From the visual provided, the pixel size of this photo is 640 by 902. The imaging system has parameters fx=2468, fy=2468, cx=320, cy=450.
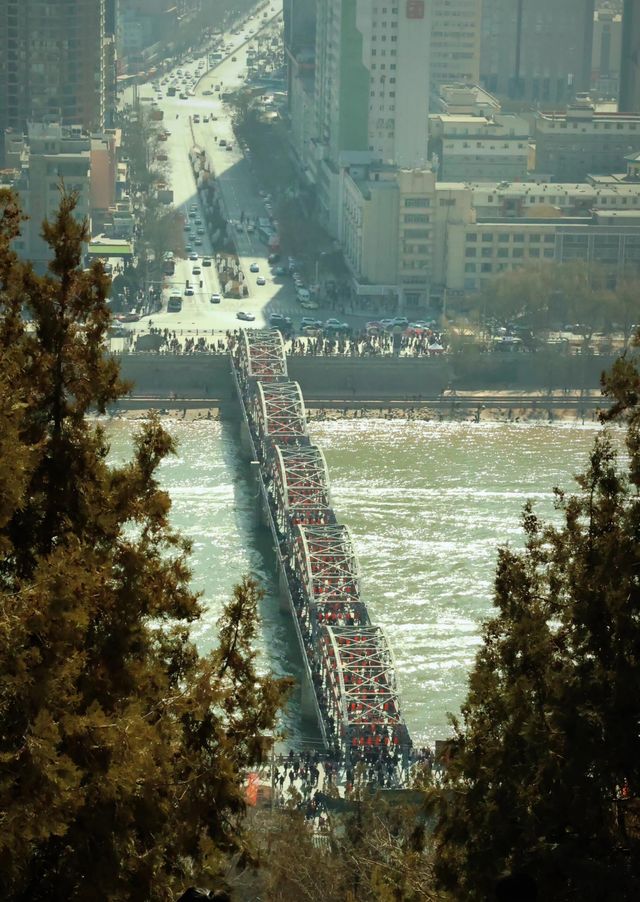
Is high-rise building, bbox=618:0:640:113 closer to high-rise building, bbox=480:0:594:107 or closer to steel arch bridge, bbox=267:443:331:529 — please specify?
high-rise building, bbox=480:0:594:107

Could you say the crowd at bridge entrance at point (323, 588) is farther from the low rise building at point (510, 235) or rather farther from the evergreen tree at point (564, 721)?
the evergreen tree at point (564, 721)

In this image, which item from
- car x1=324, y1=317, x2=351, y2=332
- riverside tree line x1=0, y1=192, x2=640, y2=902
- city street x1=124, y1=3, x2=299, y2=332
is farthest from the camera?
city street x1=124, y1=3, x2=299, y2=332

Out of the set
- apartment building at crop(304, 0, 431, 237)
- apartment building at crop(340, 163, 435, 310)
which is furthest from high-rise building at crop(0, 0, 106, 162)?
apartment building at crop(340, 163, 435, 310)

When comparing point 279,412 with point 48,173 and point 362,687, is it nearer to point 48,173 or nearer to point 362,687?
point 362,687

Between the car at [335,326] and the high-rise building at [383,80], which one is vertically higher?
the high-rise building at [383,80]

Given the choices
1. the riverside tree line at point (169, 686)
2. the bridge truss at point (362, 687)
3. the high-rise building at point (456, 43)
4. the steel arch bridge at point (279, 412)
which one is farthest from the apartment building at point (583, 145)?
the riverside tree line at point (169, 686)
